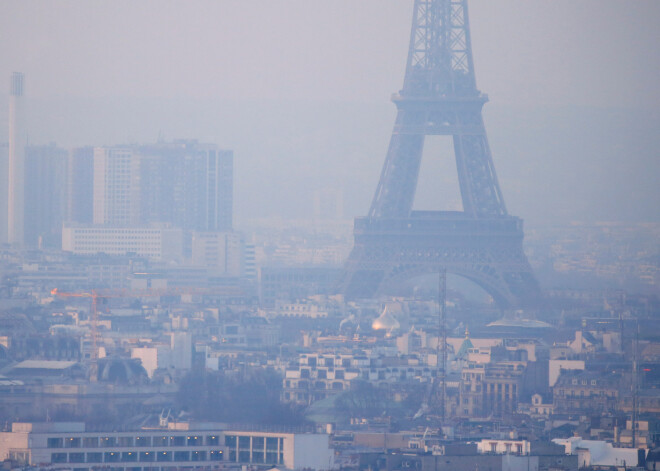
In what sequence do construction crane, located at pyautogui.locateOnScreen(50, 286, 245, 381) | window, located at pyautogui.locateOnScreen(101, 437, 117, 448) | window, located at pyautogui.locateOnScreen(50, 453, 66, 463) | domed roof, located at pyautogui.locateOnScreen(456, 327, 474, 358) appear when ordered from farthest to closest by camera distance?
construction crane, located at pyautogui.locateOnScreen(50, 286, 245, 381) → domed roof, located at pyautogui.locateOnScreen(456, 327, 474, 358) → window, located at pyautogui.locateOnScreen(101, 437, 117, 448) → window, located at pyautogui.locateOnScreen(50, 453, 66, 463)

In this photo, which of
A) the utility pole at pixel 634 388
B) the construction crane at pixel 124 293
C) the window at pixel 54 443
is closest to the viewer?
the window at pixel 54 443

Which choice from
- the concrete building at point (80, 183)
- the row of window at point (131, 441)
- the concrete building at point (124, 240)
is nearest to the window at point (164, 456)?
the row of window at point (131, 441)

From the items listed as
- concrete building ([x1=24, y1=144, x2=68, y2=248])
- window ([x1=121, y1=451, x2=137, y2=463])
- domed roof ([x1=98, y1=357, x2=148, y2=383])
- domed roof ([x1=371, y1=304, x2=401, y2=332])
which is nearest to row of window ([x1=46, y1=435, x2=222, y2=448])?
window ([x1=121, y1=451, x2=137, y2=463])

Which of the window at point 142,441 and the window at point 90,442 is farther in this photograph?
the window at point 142,441

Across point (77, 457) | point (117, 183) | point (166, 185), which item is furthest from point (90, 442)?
point (117, 183)

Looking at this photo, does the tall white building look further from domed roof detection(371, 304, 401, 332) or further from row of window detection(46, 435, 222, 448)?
row of window detection(46, 435, 222, 448)

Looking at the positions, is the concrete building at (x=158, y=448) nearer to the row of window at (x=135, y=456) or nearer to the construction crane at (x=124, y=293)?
the row of window at (x=135, y=456)

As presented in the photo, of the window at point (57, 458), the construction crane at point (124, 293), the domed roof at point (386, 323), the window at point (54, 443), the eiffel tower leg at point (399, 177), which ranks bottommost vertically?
the window at point (57, 458)
